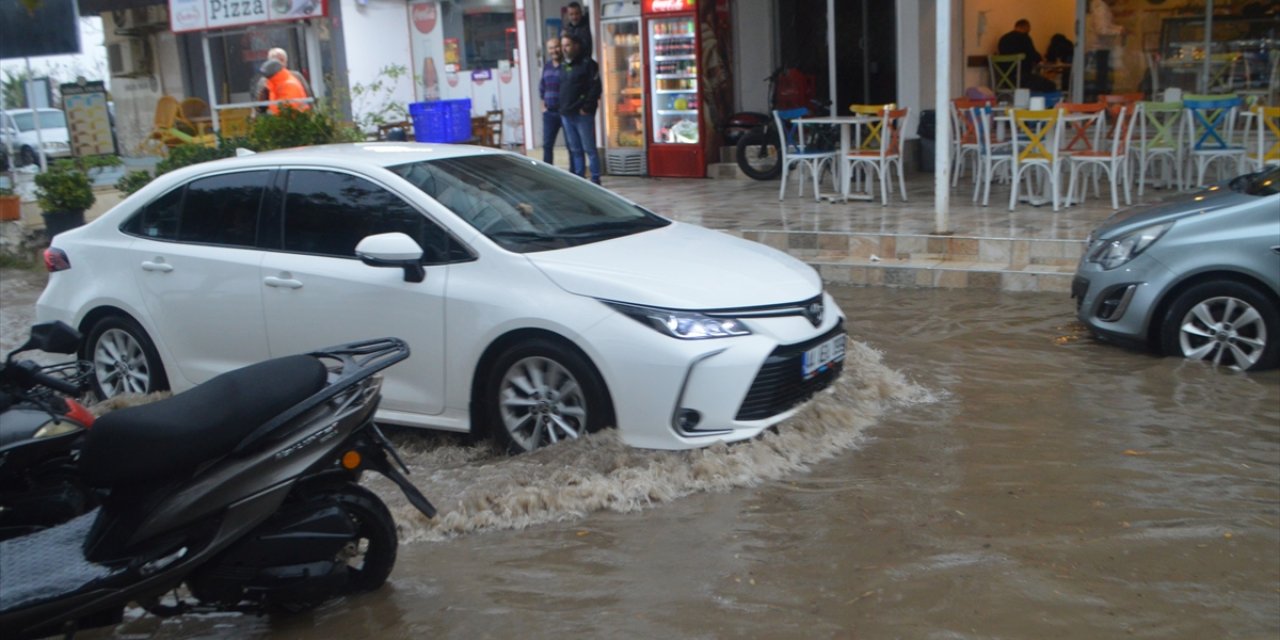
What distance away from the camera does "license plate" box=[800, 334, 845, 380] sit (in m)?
5.34

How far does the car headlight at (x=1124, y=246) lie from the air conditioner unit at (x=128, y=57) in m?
21.2

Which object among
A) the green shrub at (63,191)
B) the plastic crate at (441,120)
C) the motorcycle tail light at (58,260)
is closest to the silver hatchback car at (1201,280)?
the motorcycle tail light at (58,260)

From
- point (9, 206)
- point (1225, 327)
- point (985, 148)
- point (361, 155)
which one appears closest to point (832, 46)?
point (985, 148)

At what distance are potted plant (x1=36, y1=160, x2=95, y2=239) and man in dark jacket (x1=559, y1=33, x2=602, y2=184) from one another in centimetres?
544

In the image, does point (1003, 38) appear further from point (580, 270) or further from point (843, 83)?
point (580, 270)

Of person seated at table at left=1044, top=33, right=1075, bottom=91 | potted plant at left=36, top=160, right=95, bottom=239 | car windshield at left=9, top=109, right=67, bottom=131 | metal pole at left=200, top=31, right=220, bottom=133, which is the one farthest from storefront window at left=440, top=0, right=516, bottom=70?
car windshield at left=9, top=109, right=67, bottom=131

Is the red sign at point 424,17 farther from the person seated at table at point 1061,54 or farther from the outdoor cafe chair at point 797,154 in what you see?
the person seated at table at point 1061,54

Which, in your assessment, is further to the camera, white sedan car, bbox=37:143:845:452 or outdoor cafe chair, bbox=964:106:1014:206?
outdoor cafe chair, bbox=964:106:1014:206

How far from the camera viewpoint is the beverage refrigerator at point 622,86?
15.7 m

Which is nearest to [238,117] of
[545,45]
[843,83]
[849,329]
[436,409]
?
[545,45]

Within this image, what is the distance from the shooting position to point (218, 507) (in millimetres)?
3646

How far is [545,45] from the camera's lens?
17125 millimetres

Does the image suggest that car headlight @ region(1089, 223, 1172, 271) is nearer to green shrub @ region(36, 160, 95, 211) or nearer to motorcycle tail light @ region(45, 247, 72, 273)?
motorcycle tail light @ region(45, 247, 72, 273)

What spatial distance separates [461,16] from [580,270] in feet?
50.8
